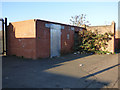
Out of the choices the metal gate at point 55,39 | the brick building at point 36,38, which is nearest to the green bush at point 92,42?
the brick building at point 36,38

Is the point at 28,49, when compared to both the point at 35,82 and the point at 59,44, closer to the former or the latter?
the point at 59,44

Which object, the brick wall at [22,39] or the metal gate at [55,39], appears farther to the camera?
the metal gate at [55,39]

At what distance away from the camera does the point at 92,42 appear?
1457 centimetres

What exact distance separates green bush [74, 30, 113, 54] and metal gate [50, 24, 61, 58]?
356cm

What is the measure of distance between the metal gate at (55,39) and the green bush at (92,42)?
3.56 m

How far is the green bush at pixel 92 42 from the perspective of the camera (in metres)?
14.3

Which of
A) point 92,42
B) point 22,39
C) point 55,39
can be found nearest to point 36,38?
point 22,39

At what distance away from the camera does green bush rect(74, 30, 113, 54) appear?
46.8 ft

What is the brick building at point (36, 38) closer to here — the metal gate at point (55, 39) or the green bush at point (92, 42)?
the metal gate at point (55, 39)

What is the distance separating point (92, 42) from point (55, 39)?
571cm

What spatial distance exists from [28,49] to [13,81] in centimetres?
531

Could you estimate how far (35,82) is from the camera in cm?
459

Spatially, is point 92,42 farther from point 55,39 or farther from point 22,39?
point 22,39

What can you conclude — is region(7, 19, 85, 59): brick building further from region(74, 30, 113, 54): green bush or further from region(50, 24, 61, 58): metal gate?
region(74, 30, 113, 54): green bush
